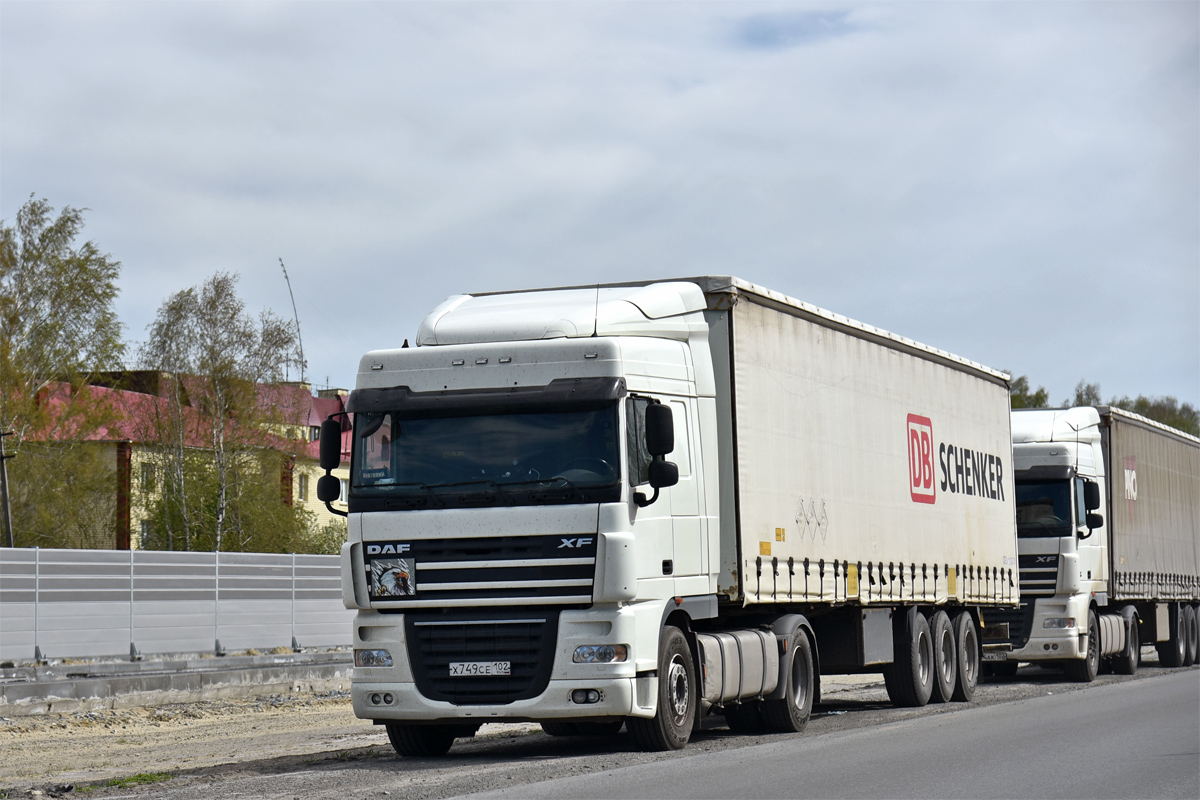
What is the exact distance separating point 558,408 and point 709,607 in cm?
252

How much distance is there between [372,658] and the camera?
12500mm

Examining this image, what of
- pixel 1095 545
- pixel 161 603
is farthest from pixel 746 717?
pixel 161 603

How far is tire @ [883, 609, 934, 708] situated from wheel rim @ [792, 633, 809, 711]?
2.78 meters

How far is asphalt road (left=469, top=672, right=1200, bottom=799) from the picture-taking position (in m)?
10.1

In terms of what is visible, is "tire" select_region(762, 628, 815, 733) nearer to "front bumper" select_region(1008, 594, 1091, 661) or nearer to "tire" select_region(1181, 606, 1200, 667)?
"front bumper" select_region(1008, 594, 1091, 661)

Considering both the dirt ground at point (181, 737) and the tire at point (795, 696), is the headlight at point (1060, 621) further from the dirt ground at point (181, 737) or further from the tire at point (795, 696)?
the tire at point (795, 696)

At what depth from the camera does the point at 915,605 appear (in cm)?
1827

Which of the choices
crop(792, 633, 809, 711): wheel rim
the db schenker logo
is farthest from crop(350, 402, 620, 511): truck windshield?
→ the db schenker logo

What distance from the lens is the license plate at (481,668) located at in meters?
12.1

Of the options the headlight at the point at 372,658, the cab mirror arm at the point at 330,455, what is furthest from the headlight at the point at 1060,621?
the cab mirror arm at the point at 330,455

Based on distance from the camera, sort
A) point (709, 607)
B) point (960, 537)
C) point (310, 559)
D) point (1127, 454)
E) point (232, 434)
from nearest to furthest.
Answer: point (709, 607), point (960, 537), point (1127, 454), point (310, 559), point (232, 434)

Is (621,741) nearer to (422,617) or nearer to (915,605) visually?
(422,617)

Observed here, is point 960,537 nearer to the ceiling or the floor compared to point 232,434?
nearer to the floor

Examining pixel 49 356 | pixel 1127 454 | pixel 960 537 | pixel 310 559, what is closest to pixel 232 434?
pixel 49 356
